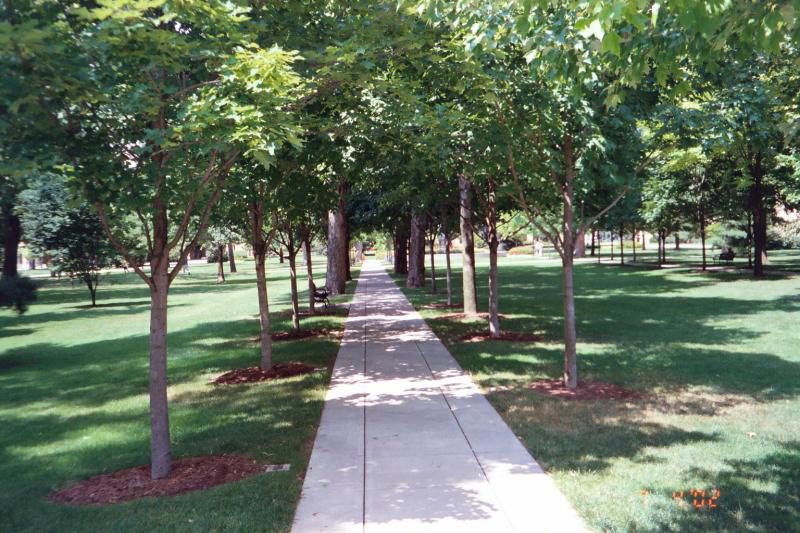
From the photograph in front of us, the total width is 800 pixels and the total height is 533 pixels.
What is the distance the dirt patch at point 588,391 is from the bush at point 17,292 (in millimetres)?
10766

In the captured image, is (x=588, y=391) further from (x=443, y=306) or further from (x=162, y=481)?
(x=443, y=306)

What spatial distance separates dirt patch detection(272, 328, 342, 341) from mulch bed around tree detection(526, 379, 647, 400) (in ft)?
22.6

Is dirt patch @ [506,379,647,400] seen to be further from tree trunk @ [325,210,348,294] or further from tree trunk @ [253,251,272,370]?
tree trunk @ [325,210,348,294]

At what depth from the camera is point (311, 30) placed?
8.21 metres

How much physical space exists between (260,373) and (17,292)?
20.8 ft

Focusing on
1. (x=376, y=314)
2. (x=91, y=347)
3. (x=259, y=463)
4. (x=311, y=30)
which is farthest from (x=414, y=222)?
(x=259, y=463)

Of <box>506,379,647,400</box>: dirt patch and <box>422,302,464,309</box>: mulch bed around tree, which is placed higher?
<box>422,302,464,309</box>: mulch bed around tree

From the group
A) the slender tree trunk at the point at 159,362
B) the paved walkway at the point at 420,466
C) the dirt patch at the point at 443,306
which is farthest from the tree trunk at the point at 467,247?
the slender tree trunk at the point at 159,362

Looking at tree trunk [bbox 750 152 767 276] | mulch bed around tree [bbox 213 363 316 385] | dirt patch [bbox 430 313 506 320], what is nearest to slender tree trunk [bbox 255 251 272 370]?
mulch bed around tree [bbox 213 363 316 385]

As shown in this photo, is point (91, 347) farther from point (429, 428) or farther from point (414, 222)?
point (414, 222)

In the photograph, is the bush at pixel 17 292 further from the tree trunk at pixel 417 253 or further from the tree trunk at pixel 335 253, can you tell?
the tree trunk at pixel 417 253

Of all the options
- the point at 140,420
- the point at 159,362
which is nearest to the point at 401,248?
the point at 140,420

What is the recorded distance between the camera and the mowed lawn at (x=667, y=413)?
4.78 m

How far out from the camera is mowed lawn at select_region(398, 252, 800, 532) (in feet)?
15.7
